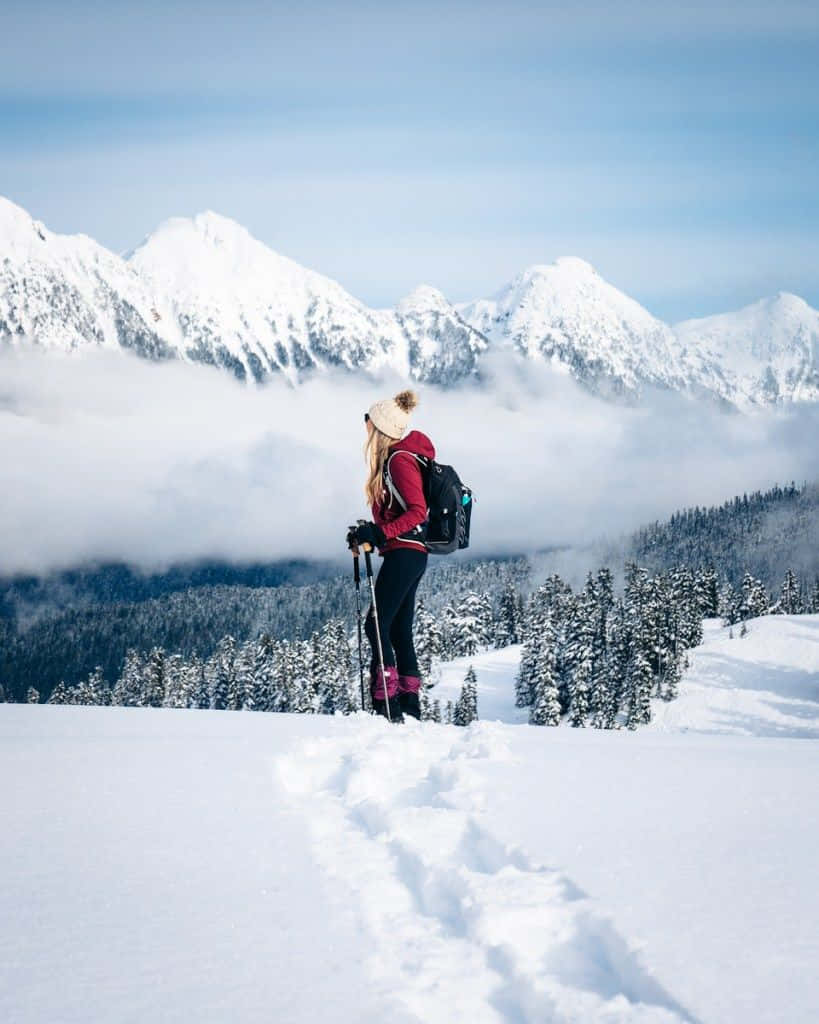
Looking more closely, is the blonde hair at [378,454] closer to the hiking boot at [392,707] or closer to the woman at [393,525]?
the woman at [393,525]

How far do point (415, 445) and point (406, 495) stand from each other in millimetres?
618

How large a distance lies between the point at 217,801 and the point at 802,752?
17.1ft

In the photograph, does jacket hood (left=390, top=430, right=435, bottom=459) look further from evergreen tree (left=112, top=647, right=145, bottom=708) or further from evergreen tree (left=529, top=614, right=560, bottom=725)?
evergreen tree (left=112, top=647, right=145, bottom=708)

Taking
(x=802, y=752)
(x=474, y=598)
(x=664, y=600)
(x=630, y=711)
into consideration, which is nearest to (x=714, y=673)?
(x=664, y=600)

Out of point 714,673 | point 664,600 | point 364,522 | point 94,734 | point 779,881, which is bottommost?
point 714,673

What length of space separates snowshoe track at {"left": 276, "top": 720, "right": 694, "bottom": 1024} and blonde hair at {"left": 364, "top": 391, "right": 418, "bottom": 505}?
13.1 feet

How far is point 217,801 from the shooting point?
5004 millimetres

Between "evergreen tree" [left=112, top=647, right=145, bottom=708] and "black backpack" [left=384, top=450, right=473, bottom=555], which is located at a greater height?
"black backpack" [left=384, top=450, right=473, bottom=555]

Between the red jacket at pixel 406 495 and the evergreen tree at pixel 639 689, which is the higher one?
the red jacket at pixel 406 495

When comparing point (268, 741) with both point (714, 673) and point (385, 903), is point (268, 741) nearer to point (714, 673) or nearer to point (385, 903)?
point (385, 903)

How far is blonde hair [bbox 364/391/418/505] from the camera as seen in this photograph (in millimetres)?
8945

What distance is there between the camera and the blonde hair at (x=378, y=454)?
8.95m

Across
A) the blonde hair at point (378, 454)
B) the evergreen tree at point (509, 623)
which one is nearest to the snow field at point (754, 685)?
the evergreen tree at point (509, 623)

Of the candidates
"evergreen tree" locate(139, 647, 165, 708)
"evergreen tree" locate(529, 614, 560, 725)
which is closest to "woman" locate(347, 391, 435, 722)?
"evergreen tree" locate(529, 614, 560, 725)
